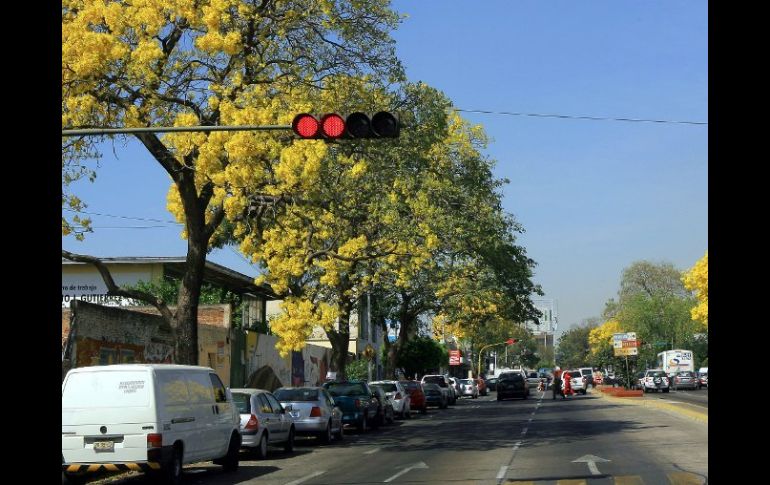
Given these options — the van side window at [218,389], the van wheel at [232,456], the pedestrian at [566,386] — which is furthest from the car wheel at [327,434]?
the pedestrian at [566,386]

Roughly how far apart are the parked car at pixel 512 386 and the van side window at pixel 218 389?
143ft

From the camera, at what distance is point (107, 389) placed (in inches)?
635

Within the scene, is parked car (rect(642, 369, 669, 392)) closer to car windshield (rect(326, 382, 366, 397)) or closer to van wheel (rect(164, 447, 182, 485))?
car windshield (rect(326, 382, 366, 397))

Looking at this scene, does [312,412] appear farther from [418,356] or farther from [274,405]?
[418,356]

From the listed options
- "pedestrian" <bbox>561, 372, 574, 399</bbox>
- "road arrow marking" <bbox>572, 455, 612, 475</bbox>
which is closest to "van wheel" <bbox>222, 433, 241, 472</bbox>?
"road arrow marking" <bbox>572, 455, 612, 475</bbox>

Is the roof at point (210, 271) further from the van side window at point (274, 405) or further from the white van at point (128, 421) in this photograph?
the white van at point (128, 421)

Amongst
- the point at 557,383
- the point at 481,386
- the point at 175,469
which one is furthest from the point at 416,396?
the point at 481,386

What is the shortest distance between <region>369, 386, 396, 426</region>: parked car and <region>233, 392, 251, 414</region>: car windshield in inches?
492

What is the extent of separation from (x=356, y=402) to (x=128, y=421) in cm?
1635

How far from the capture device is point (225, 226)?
39.3 meters
